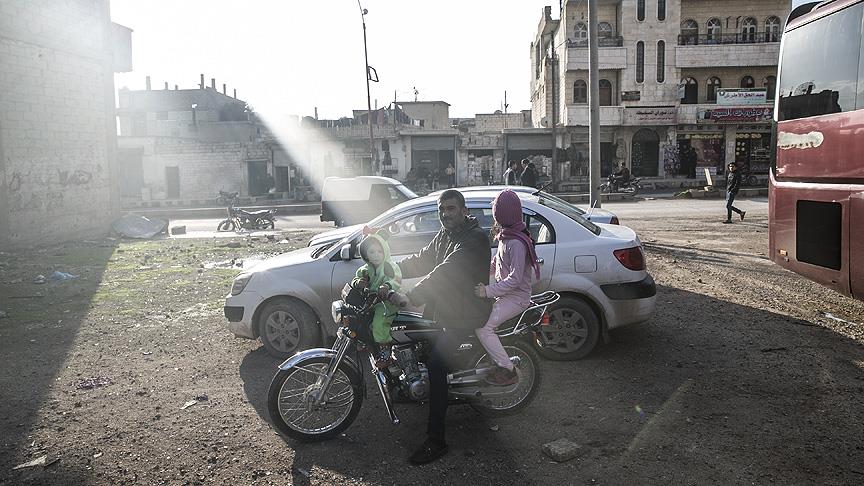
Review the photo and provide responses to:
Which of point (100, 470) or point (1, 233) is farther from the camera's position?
point (1, 233)

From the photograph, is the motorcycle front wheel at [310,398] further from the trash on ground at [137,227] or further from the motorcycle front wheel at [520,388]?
the trash on ground at [137,227]

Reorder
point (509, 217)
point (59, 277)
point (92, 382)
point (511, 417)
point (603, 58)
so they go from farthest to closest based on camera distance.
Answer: point (603, 58)
point (59, 277)
point (92, 382)
point (511, 417)
point (509, 217)

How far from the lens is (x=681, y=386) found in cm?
523

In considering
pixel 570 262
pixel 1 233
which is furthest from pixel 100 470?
pixel 1 233

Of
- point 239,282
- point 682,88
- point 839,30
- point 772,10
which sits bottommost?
point 239,282

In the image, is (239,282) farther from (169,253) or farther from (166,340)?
(169,253)

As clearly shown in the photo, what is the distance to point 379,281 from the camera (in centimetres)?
420

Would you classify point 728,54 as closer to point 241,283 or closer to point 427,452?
point 241,283

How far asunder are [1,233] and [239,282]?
13.4 meters

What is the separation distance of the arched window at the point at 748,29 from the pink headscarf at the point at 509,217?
46.6m

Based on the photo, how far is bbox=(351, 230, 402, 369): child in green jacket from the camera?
164 inches

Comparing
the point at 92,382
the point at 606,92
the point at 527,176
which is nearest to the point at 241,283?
the point at 92,382

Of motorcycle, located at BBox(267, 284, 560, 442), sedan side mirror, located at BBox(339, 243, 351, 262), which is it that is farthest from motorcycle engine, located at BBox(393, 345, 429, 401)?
sedan side mirror, located at BBox(339, 243, 351, 262)

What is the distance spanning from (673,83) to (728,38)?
5126mm
